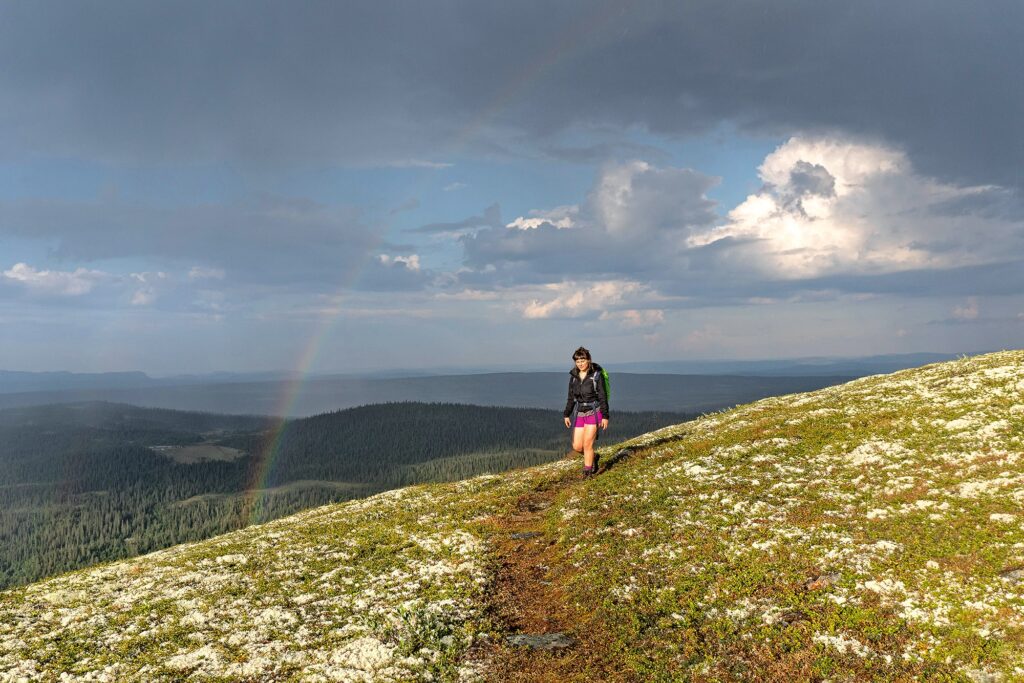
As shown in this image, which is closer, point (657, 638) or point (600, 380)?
point (657, 638)

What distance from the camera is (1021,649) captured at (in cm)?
1012

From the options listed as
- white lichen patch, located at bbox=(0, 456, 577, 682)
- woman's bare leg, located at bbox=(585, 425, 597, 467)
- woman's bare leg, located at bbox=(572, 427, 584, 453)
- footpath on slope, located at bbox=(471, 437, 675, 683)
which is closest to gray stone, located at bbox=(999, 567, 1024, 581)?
footpath on slope, located at bbox=(471, 437, 675, 683)

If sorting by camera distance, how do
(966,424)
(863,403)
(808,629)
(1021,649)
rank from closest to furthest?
(1021,649), (808,629), (966,424), (863,403)

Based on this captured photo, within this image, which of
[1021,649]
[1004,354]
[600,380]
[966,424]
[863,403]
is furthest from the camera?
[1004,354]

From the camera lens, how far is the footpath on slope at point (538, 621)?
1145 centimetres

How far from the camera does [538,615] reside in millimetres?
14172

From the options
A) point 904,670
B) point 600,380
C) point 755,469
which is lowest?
point 904,670

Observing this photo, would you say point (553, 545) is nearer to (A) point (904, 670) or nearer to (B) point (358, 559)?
(B) point (358, 559)

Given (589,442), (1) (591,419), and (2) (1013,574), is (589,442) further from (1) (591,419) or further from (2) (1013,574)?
(2) (1013,574)

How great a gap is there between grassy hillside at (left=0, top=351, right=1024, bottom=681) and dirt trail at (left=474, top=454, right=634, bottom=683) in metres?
0.07

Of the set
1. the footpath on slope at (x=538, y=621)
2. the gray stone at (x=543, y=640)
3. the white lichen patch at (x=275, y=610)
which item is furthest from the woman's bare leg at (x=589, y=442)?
the gray stone at (x=543, y=640)

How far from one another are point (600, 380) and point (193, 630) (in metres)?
16.5

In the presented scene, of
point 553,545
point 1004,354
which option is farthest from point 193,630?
point 1004,354

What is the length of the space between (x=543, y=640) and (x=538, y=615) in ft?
4.39
